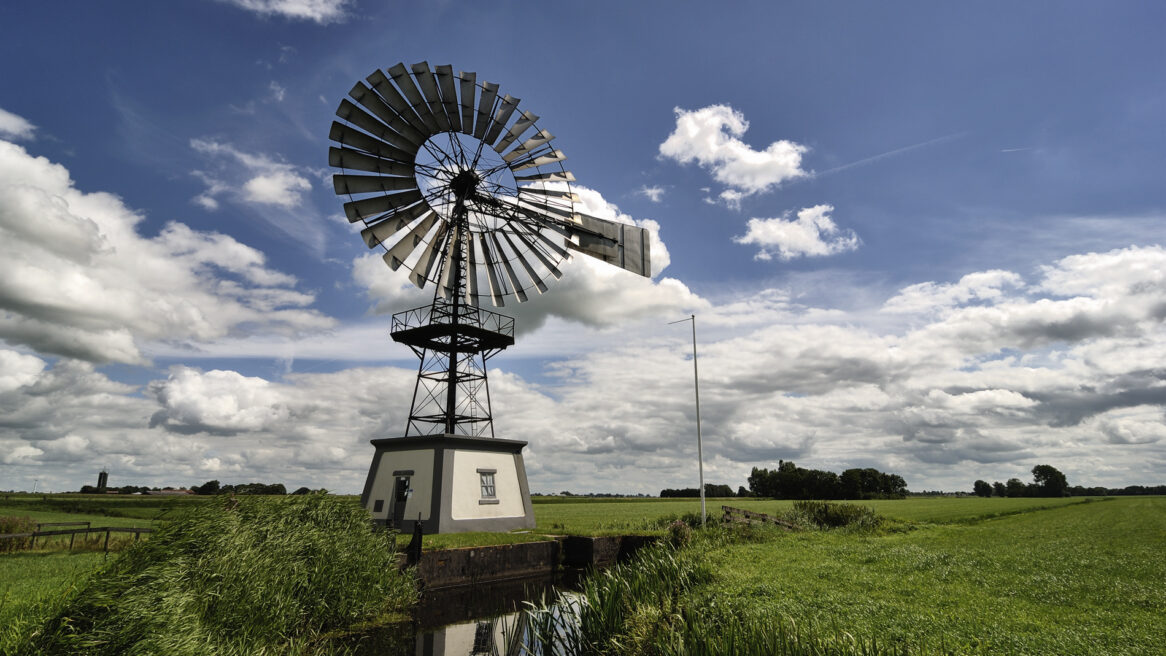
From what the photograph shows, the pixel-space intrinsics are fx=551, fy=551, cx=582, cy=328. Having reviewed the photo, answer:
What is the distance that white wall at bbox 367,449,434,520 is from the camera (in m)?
25.8

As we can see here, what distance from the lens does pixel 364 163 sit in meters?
25.7

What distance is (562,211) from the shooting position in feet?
92.1

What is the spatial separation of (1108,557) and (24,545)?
33090mm

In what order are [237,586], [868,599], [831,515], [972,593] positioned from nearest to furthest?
[868,599]
[237,586]
[972,593]
[831,515]

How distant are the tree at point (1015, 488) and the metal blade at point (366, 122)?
144 metres

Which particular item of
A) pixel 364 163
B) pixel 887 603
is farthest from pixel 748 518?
pixel 364 163

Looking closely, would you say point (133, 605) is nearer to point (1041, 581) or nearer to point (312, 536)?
point (312, 536)

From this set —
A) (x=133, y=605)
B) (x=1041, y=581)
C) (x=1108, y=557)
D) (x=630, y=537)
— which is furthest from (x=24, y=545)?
(x=1108, y=557)

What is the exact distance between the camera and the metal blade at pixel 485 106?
1043 inches

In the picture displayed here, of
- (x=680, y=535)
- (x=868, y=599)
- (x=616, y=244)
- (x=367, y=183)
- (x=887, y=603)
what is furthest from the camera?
(x=367, y=183)

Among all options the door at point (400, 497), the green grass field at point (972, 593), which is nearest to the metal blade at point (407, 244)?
the door at point (400, 497)

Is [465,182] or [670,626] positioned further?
[465,182]

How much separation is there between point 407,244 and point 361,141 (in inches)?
215

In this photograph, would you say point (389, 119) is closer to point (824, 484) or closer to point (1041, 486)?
point (824, 484)
